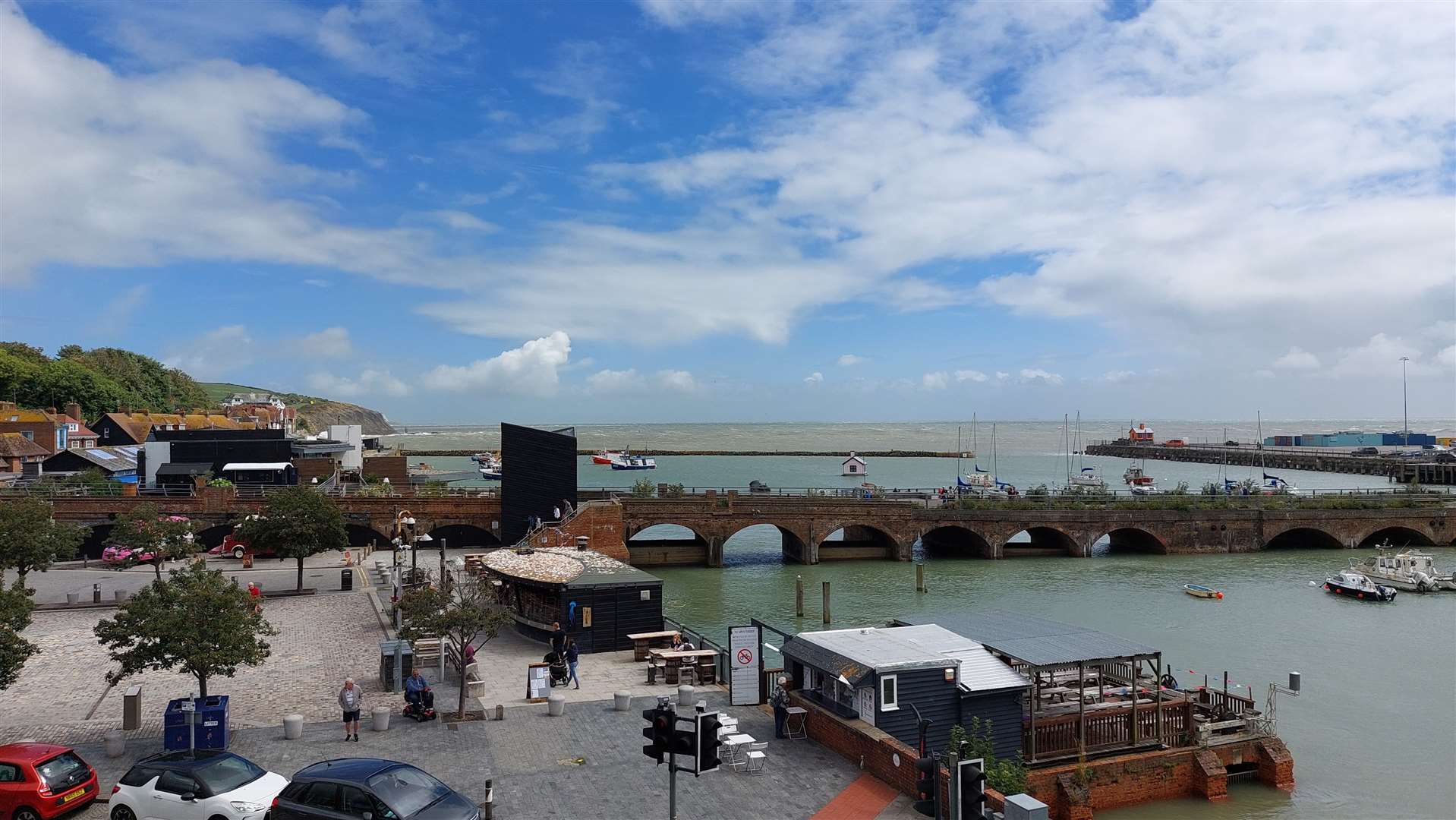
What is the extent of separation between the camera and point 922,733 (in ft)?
50.6

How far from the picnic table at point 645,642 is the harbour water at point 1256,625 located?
187cm

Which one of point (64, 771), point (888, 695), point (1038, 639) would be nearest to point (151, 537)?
point (64, 771)

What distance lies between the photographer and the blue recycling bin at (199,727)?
1717 cm

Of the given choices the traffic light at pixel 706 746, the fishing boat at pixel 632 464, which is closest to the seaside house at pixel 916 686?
the traffic light at pixel 706 746

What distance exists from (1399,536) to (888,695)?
65.9 metres

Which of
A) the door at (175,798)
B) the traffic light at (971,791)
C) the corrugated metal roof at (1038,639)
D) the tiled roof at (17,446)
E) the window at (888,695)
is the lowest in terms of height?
the door at (175,798)

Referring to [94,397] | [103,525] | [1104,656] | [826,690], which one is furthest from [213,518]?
[94,397]

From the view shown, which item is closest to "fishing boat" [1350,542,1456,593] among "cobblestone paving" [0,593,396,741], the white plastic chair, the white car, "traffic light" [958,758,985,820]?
the white plastic chair

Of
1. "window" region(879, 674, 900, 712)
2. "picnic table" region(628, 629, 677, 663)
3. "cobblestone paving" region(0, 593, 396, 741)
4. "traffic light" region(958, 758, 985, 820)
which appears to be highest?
"traffic light" region(958, 758, 985, 820)

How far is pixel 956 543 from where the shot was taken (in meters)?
61.3

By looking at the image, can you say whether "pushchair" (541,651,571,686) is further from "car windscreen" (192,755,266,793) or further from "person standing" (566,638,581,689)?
"car windscreen" (192,755,266,793)

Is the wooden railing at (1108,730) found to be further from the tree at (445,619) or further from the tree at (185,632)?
the tree at (185,632)

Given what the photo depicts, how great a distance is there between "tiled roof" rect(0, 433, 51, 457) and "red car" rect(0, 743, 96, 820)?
7356 cm

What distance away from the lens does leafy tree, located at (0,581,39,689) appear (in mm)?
17125
